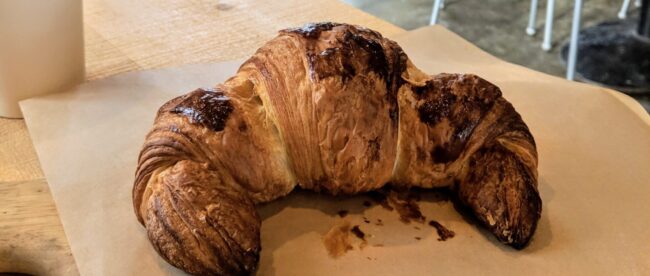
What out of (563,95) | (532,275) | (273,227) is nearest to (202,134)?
(273,227)

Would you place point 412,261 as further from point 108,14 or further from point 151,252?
point 108,14

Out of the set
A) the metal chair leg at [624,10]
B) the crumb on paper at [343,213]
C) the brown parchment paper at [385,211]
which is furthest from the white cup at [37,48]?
the metal chair leg at [624,10]

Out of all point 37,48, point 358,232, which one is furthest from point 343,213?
point 37,48

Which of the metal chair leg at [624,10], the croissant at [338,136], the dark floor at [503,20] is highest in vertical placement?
the croissant at [338,136]

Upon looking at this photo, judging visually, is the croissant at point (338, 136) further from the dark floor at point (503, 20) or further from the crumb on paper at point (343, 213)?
the dark floor at point (503, 20)

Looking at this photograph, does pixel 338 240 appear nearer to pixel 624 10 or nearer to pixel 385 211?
pixel 385 211

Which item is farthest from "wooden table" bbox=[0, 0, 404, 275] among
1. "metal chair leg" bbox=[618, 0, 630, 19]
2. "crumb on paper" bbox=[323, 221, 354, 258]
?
"metal chair leg" bbox=[618, 0, 630, 19]

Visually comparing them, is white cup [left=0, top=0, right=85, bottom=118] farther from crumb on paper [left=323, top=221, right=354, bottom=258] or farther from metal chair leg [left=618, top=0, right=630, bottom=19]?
metal chair leg [left=618, top=0, right=630, bottom=19]
